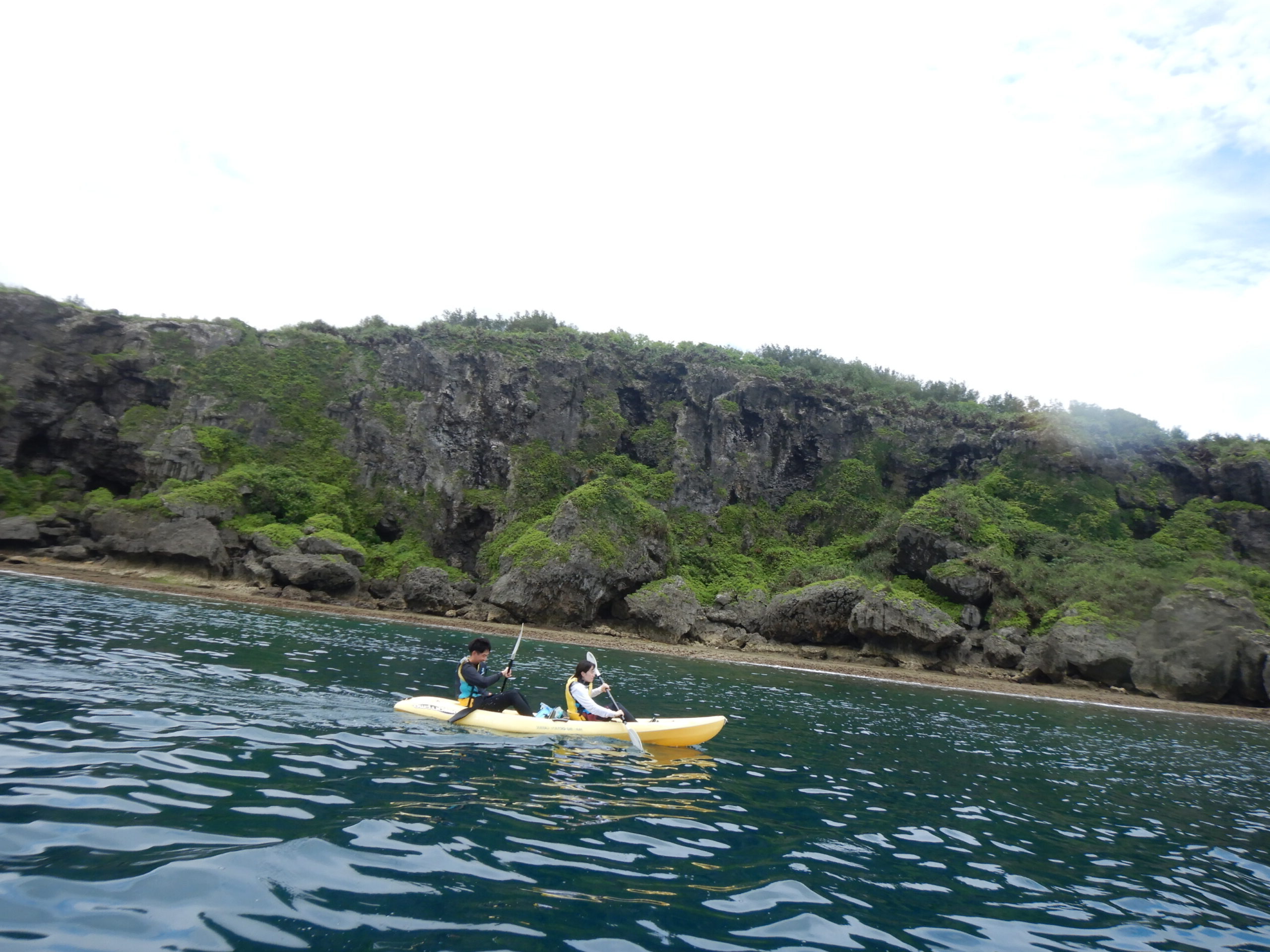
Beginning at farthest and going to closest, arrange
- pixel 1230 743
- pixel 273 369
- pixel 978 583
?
pixel 273 369, pixel 978 583, pixel 1230 743

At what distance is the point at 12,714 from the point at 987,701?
93.6 ft

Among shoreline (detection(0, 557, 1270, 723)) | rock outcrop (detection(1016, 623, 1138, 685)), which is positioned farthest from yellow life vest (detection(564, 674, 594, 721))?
rock outcrop (detection(1016, 623, 1138, 685))

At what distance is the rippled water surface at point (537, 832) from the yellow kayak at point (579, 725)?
1.26 feet

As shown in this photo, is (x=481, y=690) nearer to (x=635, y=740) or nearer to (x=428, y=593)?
(x=635, y=740)

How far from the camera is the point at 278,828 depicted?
19.5 feet

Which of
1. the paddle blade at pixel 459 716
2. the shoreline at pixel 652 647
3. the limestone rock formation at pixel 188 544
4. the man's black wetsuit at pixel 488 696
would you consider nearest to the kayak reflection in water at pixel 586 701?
the man's black wetsuit at pixel 488 696

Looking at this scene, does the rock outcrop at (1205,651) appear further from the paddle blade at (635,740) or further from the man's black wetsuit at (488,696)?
the man's black wetsuit at (488,696)

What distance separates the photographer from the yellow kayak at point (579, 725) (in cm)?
1227

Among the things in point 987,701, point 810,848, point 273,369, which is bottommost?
point 987,701

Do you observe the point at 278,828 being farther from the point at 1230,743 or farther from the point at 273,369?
the point at 273,369

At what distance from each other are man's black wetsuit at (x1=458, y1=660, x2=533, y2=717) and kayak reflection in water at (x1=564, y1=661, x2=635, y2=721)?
84 cm

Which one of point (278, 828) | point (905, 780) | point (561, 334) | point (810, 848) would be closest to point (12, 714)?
point (278, 828)

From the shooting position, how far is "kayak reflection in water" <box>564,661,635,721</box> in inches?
515

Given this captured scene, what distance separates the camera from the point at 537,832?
688cm
